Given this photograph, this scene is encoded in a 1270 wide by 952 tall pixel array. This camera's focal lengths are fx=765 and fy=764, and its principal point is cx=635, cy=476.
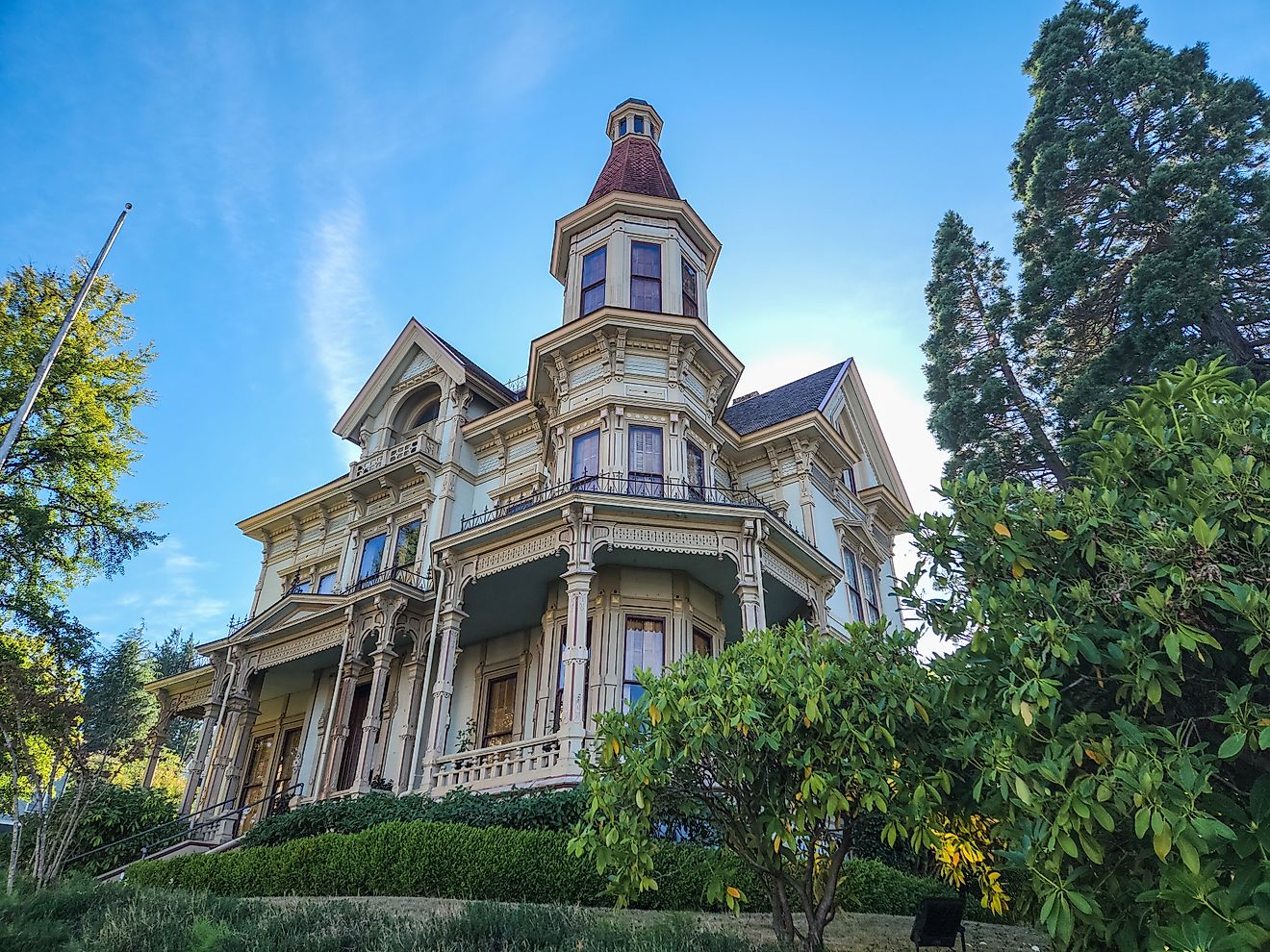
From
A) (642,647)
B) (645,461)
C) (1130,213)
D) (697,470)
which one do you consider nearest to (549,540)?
(642,647)

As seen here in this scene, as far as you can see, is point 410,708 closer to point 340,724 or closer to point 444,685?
point 340,724

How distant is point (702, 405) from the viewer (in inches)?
785

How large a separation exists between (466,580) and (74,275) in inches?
748

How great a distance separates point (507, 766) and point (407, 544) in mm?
9563

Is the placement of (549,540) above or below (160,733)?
above

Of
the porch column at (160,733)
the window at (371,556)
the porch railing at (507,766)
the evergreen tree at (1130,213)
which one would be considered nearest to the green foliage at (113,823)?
the porch column at (160,733)

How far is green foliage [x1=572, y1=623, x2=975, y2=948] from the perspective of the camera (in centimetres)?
617

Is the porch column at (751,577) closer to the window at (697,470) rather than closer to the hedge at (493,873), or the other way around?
the window at (697,470)

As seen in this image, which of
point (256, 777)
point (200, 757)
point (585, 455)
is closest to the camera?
point (585, 455)

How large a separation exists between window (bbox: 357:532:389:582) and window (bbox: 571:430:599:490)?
7.25 metres

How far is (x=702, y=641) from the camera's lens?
647 inches

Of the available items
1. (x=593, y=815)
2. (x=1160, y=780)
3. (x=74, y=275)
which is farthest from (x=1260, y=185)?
(x=74, y=275)

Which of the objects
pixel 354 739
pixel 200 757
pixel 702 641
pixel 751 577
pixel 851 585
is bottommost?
pixel 200 757

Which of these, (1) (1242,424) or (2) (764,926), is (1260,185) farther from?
(2) (764,926)
